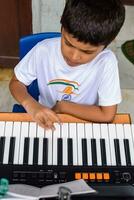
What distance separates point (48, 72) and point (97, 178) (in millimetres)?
495

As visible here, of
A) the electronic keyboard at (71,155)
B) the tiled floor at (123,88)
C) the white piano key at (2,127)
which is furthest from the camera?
the tiled floor at (123,88)

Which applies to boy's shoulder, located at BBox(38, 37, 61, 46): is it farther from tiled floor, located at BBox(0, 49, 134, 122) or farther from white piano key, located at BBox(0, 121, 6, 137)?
tiled floor, located at BBox(0, 49, 134, 122)

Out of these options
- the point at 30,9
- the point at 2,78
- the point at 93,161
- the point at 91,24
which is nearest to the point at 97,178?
the point at 93,161

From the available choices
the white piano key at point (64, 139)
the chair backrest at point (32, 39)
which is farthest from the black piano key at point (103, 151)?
the chair backrest at point (32, 39)

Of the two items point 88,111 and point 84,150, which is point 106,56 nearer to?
point 88,111

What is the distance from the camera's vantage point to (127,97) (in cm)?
247

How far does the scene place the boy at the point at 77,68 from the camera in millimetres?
1146

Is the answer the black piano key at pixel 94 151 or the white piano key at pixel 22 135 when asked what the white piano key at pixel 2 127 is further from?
the black piano key at pixel 94 151

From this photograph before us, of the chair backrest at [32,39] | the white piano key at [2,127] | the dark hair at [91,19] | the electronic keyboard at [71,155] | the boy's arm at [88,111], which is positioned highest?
the chair backrest at [32,39]

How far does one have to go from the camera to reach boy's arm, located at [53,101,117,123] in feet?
4.49

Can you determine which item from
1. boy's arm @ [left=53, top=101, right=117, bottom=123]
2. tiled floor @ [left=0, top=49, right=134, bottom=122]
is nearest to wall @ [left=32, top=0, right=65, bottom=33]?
tiled floor @ [left=0, top=49, right=134, bottom=122]

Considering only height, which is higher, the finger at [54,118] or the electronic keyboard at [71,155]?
the finger at [54,118]

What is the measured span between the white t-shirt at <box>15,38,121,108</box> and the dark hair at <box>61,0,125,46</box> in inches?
9.5

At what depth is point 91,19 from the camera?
114 cm
